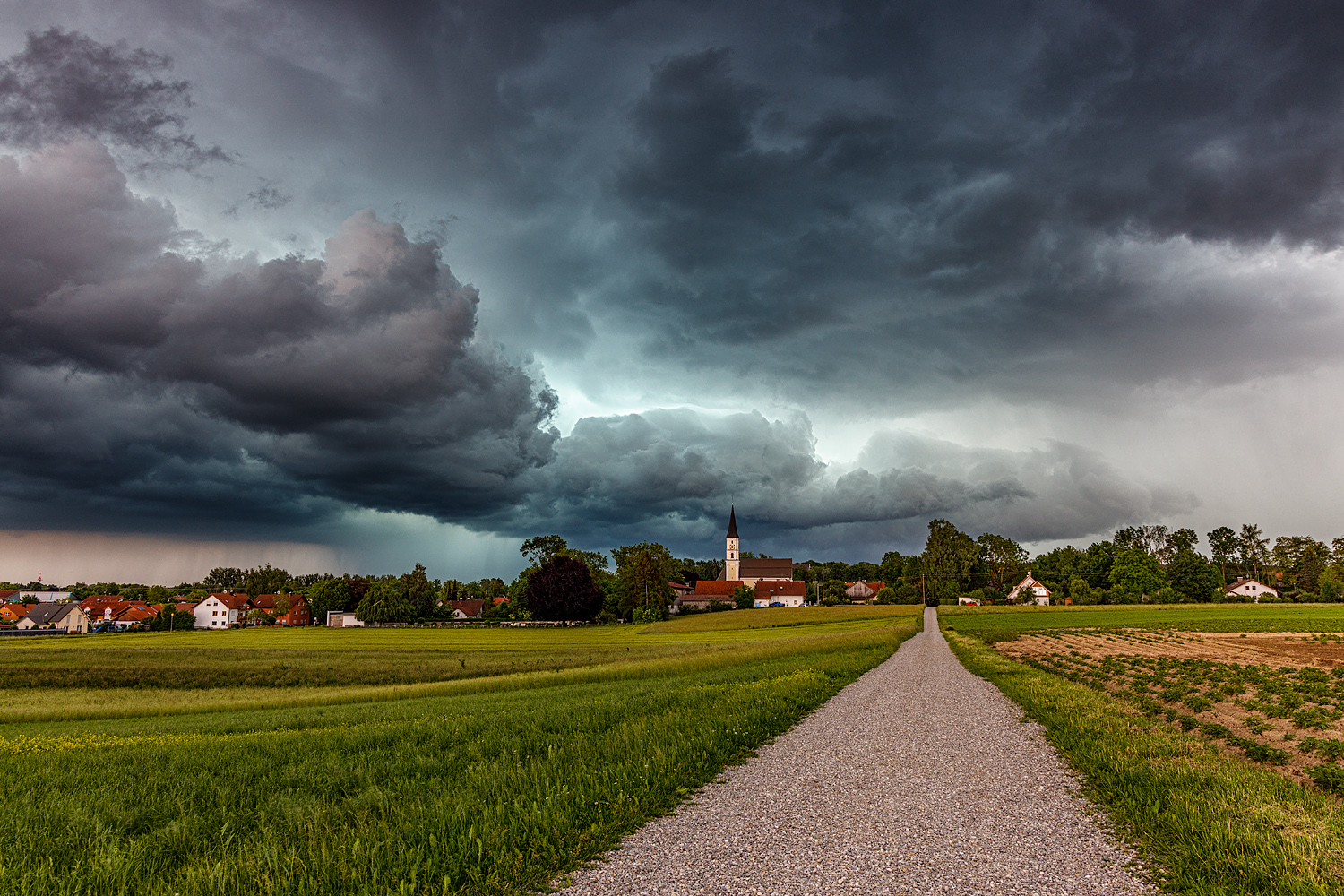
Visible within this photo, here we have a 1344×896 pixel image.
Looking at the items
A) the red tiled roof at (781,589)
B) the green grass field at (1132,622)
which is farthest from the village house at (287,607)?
the green grass field at (1132,622)

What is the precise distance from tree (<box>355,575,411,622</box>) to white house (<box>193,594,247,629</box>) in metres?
61.5

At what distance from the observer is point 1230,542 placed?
178750 mm

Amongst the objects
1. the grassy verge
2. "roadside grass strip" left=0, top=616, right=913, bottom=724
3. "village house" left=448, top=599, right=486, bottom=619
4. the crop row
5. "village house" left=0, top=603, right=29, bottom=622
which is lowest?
"village house" left=448, top=599, right=486, bottom=619

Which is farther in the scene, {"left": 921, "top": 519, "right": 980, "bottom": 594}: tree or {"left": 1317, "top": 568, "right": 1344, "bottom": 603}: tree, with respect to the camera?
{"left": 921, "top": 519, "right": 980, "bottom": 594}: tree

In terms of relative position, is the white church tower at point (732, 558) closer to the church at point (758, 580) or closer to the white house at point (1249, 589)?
the church at point (758, 580)

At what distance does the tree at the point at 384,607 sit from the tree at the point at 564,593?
25.6 metres

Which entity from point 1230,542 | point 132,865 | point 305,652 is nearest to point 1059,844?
point 132,865

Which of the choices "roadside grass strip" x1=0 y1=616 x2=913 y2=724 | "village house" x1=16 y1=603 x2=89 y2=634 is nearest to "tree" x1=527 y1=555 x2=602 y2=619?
"roadside grass strip" x1=0 y1=616 x2=913 y2=724

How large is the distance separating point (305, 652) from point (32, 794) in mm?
52749

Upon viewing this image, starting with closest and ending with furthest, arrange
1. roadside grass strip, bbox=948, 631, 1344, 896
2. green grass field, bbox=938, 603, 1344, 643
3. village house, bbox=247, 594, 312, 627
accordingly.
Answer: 1. roadside grass strip, bbox=948, 631, 1344, 896
2. green grass field, bbox=938, 603, 1344, 643
3. village house, bbox=247, 594, 312, 627

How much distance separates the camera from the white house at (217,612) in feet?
508

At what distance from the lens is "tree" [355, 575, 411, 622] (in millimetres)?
116688

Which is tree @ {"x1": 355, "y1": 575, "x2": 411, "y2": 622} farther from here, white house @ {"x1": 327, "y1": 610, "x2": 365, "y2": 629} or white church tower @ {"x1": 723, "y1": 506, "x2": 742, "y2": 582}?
white church tower @ {"x1": 723, "y1": 506, "x2": 742, "y2": 582}

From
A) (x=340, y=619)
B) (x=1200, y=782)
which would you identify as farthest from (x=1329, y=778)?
(x=340, y=619)
